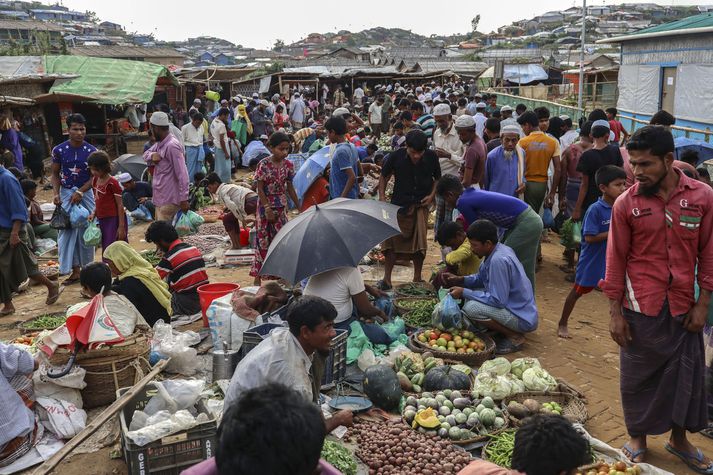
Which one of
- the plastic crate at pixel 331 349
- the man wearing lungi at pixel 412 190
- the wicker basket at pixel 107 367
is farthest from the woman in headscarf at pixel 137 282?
the man wearing lungi at pixel 412 190

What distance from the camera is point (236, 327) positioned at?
540 cm

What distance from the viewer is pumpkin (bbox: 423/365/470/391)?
4832 mm

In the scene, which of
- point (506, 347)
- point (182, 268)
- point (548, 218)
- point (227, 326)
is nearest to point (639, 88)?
point (548, 218)

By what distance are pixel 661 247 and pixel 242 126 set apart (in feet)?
46.1

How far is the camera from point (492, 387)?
468 cm

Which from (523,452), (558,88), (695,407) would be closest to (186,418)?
(523,452)

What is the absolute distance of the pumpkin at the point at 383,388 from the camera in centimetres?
461

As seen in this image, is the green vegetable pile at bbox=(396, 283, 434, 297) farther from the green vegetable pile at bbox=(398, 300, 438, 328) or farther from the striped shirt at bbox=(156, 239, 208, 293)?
the striped shirt at bbox=(156, 239, 208, 293)

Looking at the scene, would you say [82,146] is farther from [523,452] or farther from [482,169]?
[523,452]

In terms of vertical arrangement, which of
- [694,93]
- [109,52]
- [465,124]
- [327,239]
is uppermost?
[109,52]

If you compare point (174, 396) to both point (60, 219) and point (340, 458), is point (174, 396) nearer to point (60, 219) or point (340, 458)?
point (340, 458)

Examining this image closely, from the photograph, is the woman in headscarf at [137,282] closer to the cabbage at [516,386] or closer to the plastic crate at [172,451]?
the plastic crate at [172,451]

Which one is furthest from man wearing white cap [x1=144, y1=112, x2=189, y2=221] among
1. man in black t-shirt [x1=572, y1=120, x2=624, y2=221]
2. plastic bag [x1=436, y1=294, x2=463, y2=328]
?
man in black t-shirt [x1=572, y1=120, x2=624, y2=221]

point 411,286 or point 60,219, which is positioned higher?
point 60,219
